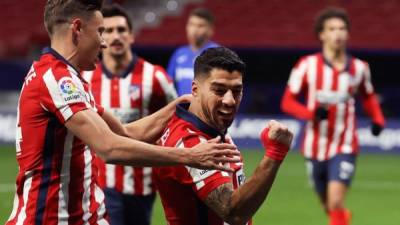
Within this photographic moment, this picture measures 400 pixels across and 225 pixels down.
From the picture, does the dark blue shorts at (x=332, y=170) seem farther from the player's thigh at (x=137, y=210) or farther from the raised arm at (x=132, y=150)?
the raised arm at (x=132, y=150)

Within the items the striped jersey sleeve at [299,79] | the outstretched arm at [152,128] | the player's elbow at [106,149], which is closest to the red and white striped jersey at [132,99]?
the outstretched arm at [152,128]

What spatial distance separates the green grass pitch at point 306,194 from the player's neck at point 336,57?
6.53 feet

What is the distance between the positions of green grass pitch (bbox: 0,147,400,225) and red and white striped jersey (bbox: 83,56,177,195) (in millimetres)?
2921

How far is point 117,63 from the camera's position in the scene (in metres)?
7.08

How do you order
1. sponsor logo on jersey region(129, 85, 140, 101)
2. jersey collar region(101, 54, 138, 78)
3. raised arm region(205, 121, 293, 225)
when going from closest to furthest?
raised arm region(205, 121, 293, 225) → sponsor logo on jersey region(129, 85, 140, 101) → jersey collar region(101, 54, 138, 78)

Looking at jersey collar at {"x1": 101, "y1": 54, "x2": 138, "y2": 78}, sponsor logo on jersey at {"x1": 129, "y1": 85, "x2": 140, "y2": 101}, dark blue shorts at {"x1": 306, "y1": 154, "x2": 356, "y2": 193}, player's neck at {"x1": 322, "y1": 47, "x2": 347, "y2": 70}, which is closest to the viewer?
sponsor logo on jersey at {"x1": 129, "y1": 85, "x2": 140, "y2": 101}

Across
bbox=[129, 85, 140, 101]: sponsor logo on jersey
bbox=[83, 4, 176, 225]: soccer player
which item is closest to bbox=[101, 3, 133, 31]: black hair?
bbox=[83, 4, 176, 225]: soccer player

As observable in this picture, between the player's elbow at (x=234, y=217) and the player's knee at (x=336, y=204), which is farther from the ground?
the player's elbow at (x=234, y=217)

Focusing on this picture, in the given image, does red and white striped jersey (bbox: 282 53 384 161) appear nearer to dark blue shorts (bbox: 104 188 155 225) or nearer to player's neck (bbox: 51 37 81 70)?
dark blue shorts (bbox: 104 188 155 225)

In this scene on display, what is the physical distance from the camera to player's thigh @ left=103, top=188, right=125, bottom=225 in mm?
6738

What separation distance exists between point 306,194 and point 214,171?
8.38m

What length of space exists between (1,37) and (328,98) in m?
13.8

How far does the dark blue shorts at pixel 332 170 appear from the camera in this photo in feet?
27.6

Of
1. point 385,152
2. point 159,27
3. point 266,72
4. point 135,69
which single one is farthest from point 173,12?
point 135,69
